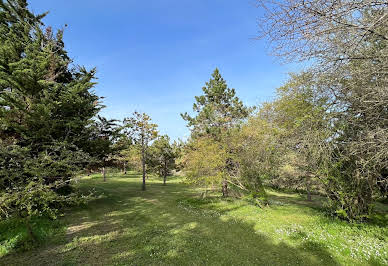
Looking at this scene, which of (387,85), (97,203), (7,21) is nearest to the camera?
(387,85)

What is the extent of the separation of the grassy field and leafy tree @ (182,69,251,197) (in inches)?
214

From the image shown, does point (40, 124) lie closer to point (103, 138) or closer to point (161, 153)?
point (103, 138)

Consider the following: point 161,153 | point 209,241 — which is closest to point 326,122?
point 209,241

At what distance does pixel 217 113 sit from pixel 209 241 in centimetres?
1166

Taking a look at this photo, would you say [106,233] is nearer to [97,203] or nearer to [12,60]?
[97,203]

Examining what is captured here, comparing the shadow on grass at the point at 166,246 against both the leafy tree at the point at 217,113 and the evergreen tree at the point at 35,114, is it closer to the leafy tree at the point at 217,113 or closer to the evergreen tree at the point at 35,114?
the evergreen tree at the point at 35,114

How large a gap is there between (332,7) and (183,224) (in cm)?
940

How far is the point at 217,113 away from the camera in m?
16.5

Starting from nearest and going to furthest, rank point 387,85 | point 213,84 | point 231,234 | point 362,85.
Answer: point 387,85 → point 362,85 → point 231,234 → point 213,84

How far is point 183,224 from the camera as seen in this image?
343 inches

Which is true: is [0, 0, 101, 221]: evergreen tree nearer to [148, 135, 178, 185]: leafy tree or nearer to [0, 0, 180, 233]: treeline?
[0, 0, 180, 233]: treeline

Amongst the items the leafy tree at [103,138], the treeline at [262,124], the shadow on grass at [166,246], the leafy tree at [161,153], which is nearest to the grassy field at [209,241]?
the shadow on grass at [166,246]

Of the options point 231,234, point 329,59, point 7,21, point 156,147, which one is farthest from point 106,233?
point 156,147

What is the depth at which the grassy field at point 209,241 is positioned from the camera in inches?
211
